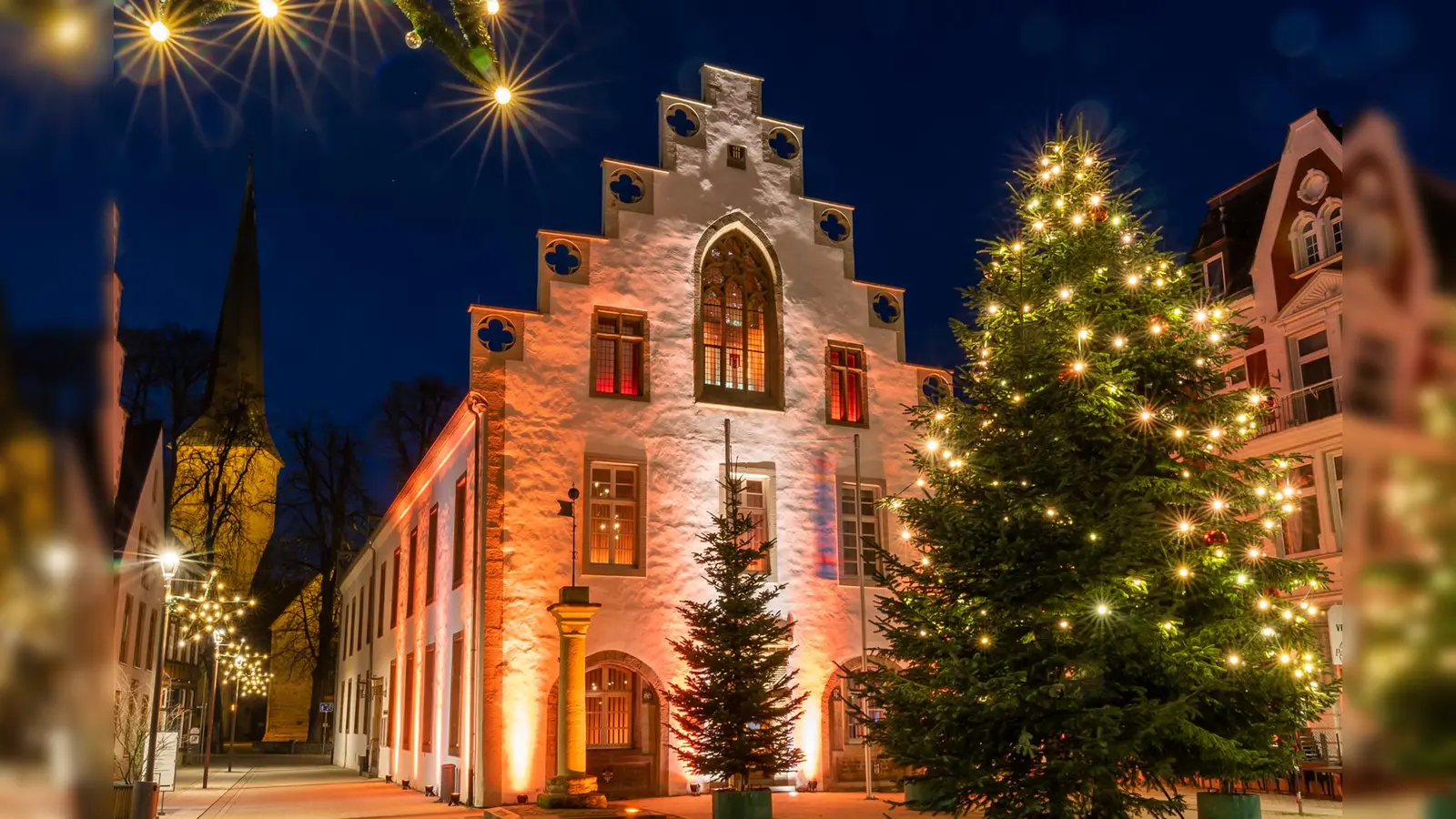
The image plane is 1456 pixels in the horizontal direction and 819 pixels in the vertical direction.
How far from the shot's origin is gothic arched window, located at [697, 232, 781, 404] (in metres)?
22.9

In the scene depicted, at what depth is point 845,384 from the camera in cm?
2397

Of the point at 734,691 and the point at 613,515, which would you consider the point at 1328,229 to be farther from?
the point at 734,691

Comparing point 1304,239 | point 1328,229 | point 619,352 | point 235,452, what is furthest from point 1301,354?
point 235,452

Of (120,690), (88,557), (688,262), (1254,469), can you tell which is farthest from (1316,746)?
(88,557)

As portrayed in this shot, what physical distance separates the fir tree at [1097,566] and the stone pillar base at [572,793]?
698cm

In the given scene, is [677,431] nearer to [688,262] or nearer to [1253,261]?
[688,262]

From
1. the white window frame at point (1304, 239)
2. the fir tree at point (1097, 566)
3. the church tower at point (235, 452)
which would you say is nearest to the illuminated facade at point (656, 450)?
the fir tree at point (1097, 566)

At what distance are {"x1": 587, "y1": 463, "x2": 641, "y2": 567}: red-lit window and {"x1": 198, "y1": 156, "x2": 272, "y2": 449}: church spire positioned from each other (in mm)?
46381

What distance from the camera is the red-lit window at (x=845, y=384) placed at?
2385 cm

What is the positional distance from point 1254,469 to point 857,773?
11870 mm

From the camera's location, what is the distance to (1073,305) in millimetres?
12430

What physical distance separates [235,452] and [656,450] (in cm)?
3536

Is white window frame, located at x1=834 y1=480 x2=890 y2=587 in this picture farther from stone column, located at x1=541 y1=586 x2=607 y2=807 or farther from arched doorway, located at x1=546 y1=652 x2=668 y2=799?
stone column, located at x1=541 y1=586 x2=607 y2=807

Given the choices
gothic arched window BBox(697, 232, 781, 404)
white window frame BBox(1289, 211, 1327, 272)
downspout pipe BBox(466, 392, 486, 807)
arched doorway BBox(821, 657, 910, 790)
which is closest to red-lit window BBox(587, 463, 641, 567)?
downspout pipe BBox(466, 392, 486, 807)
